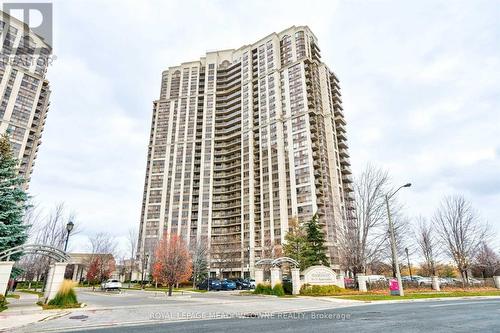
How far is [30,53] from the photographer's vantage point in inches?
3172

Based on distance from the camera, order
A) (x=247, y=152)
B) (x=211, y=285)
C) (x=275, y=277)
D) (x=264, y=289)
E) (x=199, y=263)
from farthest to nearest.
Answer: (x=247, y=152) → (x=199, y=263) → (x=211, y=285) → (x=264, y=289) → (x=275, y=277)

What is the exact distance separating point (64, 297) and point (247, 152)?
7371cm

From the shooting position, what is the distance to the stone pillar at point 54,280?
16375 mm

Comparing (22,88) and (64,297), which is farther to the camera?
(22,88)

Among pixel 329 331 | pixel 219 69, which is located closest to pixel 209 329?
pixel 329 331

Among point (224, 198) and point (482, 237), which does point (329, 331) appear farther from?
point (224, 198)

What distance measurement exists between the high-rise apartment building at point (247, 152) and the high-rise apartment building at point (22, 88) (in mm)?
32188

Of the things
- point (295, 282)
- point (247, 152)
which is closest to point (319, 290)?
point (295, 282)

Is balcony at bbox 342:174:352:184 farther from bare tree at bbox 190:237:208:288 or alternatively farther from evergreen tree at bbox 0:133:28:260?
evergreen tree at bbox 0:133:28:260

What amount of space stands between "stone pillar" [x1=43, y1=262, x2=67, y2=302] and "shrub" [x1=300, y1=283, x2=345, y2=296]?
18.9 meters

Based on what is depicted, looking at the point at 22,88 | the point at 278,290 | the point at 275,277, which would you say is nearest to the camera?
the point at 278,290

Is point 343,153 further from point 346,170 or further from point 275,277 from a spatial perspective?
point 275,277

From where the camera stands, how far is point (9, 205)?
18797 mm

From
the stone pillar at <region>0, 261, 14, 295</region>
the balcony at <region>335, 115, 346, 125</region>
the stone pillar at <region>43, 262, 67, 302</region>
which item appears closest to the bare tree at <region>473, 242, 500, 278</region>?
the balcony at <region>335, 115, 346, 125</region>
